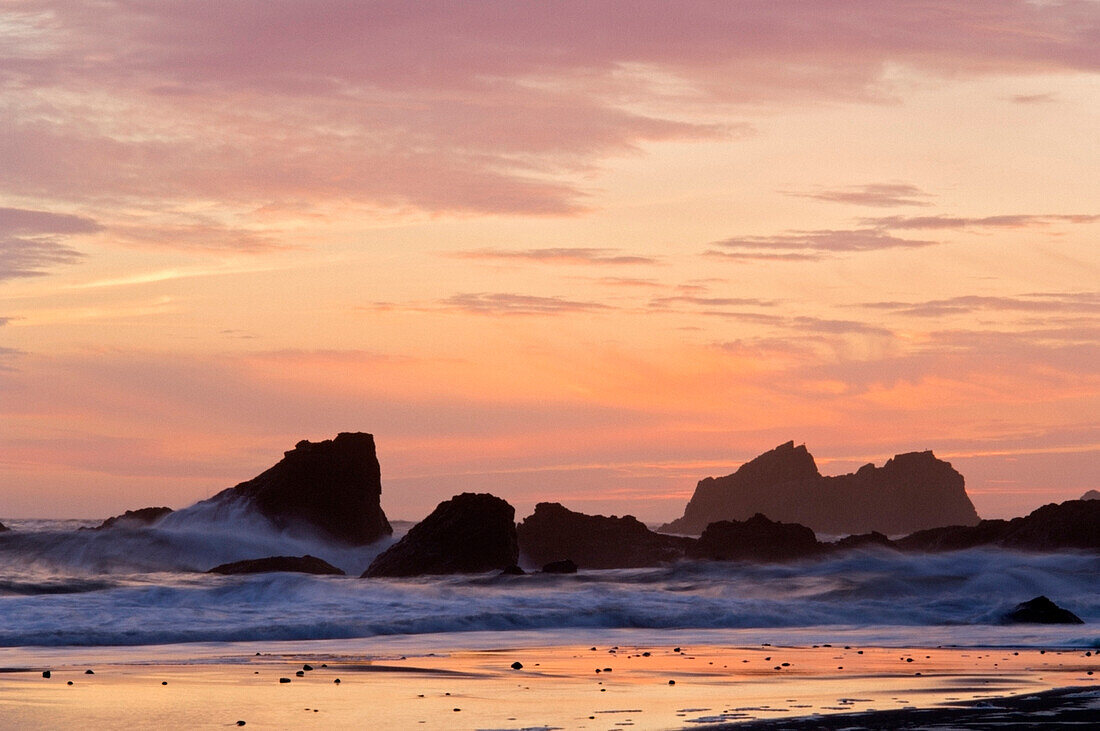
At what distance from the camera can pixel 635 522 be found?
76.9 metres

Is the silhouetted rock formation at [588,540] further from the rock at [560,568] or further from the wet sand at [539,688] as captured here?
the wet sand at [539,688]

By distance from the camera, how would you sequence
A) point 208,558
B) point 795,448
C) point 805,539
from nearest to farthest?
1. point 805,539
2. point 208,558
3. point 795,448

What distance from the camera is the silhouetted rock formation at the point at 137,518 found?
2900 inches

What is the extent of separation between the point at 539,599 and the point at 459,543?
9.60m

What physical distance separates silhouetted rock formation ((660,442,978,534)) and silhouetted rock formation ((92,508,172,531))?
112 meters

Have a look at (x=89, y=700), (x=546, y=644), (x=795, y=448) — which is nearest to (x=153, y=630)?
(x=546, y=644)

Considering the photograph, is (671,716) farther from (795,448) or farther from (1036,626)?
(795,448)

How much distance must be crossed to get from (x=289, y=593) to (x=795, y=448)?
148926mm

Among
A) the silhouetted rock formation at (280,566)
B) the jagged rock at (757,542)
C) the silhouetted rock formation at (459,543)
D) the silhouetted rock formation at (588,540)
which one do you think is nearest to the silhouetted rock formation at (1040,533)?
the jagged rock at (757,542)

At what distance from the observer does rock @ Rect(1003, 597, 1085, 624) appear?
43219 millimetres

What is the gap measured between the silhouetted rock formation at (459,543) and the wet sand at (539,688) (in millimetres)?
22987

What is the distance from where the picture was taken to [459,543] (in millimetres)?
56219

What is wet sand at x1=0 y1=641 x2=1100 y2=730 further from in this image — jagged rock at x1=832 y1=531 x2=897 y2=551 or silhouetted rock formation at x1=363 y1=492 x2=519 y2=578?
jagged rock at x1=832 y1=531 x2=897 y2=551

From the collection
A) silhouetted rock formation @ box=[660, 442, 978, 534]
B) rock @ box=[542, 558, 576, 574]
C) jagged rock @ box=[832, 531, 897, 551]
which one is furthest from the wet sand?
silhouetted rock formation @ box=[660, 442, 978, 534]
